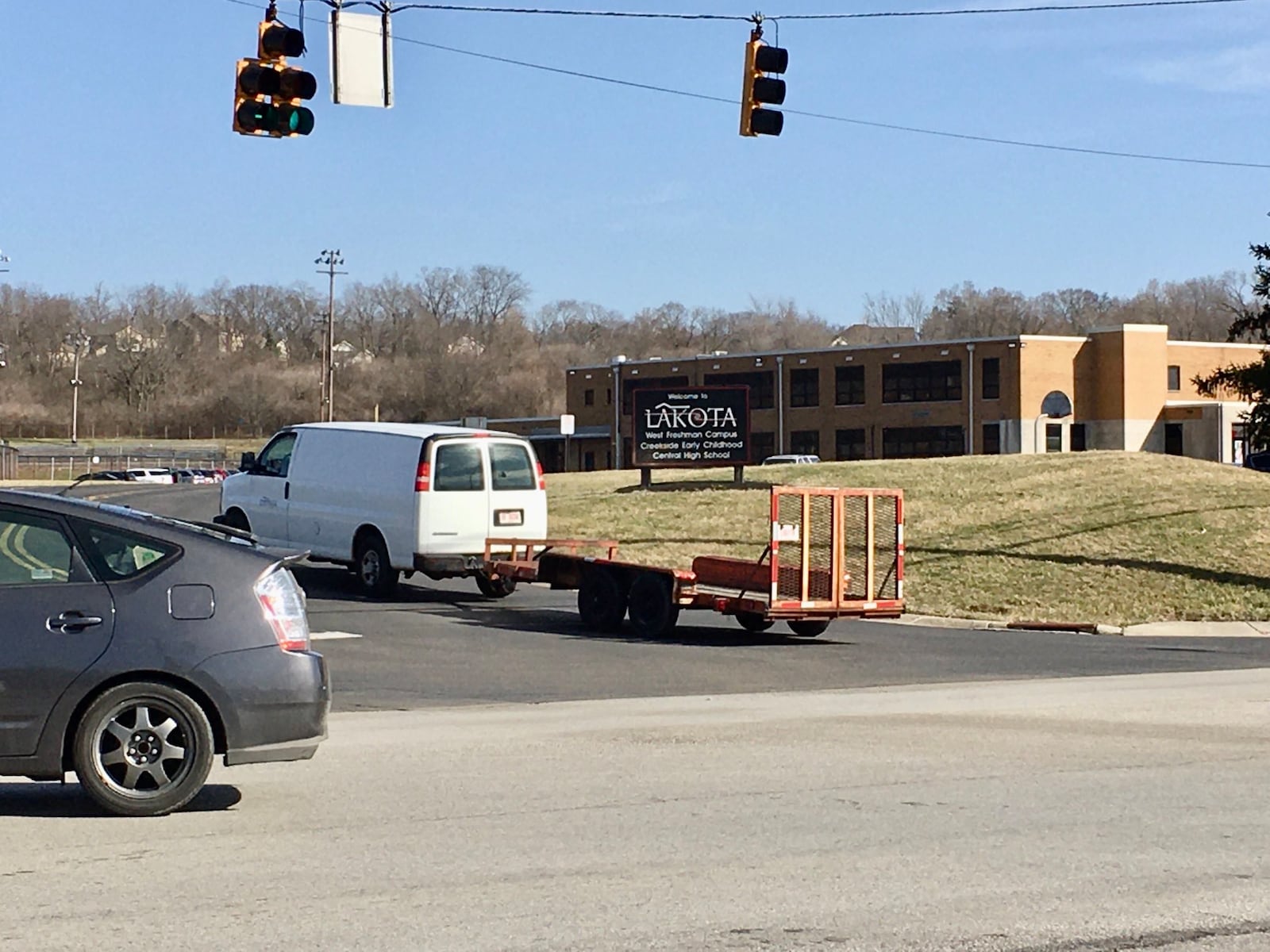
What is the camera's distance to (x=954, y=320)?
159m

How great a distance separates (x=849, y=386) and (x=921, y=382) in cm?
438

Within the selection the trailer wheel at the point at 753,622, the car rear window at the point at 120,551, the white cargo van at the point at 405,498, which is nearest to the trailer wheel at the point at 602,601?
the trailer wheel at the point at 753,622

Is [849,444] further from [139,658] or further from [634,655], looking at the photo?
[139,658]

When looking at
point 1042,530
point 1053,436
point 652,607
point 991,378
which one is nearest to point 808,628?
point 652,607

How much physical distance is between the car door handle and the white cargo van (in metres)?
12.8

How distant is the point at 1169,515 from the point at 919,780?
2205 cm

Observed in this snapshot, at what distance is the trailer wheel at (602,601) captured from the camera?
1914 centimetres

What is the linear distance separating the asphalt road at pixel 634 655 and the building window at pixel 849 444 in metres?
66.4

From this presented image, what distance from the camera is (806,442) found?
9025cm

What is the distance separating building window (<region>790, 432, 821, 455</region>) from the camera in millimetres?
89562

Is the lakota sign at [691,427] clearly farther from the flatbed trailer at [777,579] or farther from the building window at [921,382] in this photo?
the building window at [921,382]

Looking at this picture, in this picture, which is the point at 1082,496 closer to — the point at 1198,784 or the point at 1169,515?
the point at 1169,515

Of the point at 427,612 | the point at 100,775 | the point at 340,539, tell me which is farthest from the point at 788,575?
the point at 100,775

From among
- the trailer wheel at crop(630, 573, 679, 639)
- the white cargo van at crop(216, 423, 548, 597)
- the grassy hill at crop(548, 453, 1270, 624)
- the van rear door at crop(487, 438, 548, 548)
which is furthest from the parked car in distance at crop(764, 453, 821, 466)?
the trailer wheel at crop(630, 573, 679, 639)
